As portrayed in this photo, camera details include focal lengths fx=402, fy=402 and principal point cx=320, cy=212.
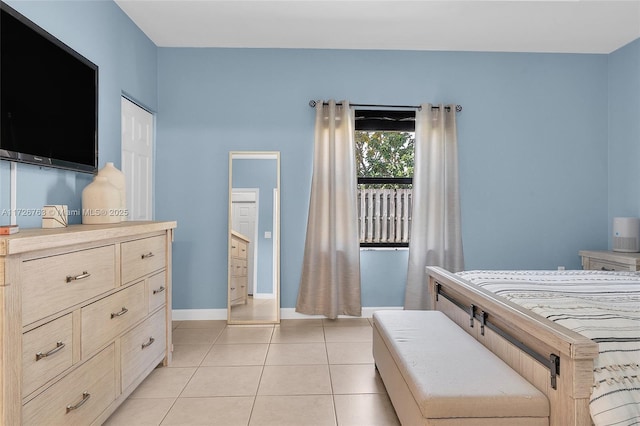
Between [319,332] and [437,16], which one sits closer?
[437,16]

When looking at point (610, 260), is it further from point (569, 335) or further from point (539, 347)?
point (569, 335)

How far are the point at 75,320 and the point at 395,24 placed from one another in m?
3.24

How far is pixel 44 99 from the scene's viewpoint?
2125 millimetres

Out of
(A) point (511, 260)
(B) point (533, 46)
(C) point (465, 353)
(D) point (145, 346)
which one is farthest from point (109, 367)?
(B) point (533, 46)

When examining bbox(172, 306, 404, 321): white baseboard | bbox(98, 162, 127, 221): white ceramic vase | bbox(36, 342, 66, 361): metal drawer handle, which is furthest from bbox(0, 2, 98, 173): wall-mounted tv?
bbox(172, 306, 404, 321): white baseboard

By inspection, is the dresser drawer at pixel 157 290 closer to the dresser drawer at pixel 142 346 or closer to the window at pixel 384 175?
the dresser drawer at pixel 142 346

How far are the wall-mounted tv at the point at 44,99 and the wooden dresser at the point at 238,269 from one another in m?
1.60

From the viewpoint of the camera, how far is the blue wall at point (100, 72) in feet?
6.92

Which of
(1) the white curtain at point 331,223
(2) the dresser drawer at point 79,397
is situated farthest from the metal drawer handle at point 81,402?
(1) the white curtain at point 331,223

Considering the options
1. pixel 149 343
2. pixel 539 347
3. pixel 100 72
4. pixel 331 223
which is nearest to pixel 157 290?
pixel 149 343

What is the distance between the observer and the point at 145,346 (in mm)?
2490

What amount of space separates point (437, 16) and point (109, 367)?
3440 mm

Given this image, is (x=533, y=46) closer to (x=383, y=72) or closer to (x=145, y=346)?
(x=383, y=72)

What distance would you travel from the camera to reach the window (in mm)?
4121
